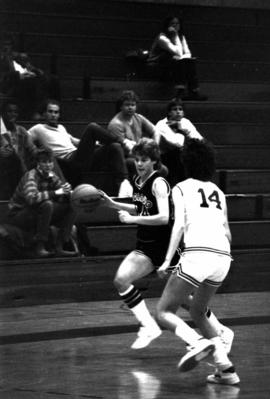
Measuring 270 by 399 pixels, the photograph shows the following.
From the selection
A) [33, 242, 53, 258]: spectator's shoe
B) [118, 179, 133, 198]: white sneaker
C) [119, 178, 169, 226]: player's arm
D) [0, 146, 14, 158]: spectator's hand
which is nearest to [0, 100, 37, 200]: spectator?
[0, 146, 14, 158]: spectator's hand

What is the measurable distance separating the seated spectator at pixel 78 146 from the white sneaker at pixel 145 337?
16.8 ft

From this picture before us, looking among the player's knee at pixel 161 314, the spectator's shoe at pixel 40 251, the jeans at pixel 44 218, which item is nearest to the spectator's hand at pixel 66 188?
the jeans at pixel 44 218

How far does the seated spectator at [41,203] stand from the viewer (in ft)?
48.3

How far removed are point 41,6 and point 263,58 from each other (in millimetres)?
4109

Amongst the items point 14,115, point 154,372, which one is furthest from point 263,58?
point 154,372

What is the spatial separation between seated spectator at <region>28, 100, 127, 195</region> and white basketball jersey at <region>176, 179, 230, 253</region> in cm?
640

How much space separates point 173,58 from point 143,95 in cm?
82

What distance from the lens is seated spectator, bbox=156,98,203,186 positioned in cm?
1609

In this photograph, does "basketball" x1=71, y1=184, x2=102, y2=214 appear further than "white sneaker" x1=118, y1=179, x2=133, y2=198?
No

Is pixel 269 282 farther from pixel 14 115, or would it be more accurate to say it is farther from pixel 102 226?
pixel 14 115

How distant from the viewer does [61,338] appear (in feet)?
38.5

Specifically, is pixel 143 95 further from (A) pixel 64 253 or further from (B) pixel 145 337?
(B) pixel 145 337

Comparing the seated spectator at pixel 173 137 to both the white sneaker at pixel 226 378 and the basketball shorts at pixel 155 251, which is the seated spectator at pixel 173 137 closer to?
the basketball shorts at pixel 155 251

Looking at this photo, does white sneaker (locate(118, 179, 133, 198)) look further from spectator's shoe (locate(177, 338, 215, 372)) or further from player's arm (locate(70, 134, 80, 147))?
spectator's shoe (locate(177, 338, 215, 372))
